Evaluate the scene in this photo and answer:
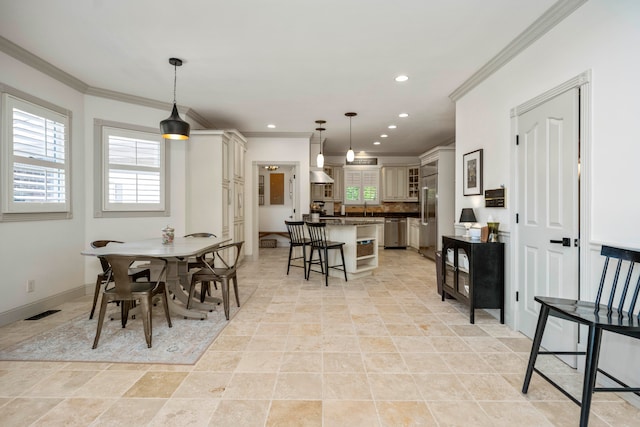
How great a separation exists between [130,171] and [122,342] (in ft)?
8.86

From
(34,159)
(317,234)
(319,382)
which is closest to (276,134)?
(317,234)

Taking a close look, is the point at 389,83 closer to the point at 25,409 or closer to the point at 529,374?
the point at 529,374

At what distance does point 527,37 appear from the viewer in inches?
111

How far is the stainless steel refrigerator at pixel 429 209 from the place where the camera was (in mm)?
6934

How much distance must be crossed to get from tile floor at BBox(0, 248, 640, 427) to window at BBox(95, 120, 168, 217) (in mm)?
1672

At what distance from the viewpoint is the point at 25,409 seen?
184 cm

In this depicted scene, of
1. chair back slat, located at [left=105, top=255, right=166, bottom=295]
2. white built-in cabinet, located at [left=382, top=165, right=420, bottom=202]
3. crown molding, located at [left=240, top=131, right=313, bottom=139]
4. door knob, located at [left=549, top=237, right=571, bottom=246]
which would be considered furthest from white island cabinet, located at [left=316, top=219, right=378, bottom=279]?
white built-in cabinet, located at [left=382, top=165, right=420, bottom=202]

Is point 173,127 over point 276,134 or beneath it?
beneath

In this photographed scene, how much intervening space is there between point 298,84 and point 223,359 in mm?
3271

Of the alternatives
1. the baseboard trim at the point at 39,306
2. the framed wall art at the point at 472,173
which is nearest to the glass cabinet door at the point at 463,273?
the framed wall art at the point at 472,173

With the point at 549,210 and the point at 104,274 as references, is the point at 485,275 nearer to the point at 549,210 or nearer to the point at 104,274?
the point at 549,210

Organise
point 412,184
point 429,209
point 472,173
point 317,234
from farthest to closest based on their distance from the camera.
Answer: point 412,184, point 429,209, point 317,234, point 472,173

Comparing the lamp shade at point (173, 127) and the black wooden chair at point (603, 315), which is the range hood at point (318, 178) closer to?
the lamp shade at point (173, 127)

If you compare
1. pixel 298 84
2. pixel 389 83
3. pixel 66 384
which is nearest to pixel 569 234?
pixel 389 83
